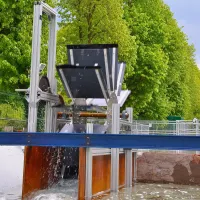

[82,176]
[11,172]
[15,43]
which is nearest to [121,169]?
[11,172]

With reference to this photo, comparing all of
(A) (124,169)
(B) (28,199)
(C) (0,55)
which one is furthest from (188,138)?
(C) (0,55)

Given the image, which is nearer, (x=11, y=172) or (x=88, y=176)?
(x=88, y=176)

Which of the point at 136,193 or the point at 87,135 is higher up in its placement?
the point at 87,135

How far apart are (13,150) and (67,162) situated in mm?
2748

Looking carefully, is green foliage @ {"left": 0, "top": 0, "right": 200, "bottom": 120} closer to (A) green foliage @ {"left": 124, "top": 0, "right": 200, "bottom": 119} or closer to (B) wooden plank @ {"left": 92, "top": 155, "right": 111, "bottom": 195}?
(A) green foliage @ {"left": 124, "top": 0, "right": 200, "bottom": 119}

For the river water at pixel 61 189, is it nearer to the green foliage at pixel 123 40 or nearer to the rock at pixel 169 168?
the rock at pixel 169 168

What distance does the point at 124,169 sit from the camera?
15203 millimetres

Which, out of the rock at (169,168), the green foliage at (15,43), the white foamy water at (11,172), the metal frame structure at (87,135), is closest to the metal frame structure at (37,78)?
the metal frame structure at (87,135)

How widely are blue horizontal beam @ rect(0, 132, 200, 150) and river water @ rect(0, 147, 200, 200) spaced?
3213mm

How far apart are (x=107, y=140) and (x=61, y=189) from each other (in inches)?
200

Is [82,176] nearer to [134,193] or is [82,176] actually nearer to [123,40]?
[134,193]

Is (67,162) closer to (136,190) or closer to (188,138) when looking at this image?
(136,190)

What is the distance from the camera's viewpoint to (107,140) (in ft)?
26.7

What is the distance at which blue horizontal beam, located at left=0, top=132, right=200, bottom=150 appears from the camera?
7789mm
